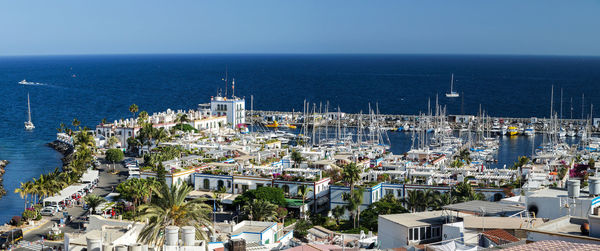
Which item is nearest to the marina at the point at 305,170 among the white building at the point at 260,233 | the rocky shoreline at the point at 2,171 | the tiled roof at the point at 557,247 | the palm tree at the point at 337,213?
the palm tree at the point at 337,213

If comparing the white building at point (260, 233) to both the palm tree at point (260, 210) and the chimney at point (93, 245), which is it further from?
Result: the chimney at point (93, 245)

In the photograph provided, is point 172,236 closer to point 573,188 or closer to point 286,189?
point 573,188

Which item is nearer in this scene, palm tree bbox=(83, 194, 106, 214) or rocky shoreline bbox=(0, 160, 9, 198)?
palm tree bbox=(83, 194, 106, 214)

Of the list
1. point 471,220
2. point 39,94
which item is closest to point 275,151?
point 471,220

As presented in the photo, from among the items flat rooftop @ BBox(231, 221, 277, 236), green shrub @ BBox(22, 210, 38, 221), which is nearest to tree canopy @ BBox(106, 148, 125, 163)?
green shrub @ BBox(22, 210, 38, 221)

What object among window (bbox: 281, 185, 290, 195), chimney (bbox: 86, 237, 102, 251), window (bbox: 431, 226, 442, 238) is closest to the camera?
chimney (bbox: 86, 237, 102, 251)

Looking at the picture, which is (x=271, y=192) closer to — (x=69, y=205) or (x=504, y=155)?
(x=69, y=205)

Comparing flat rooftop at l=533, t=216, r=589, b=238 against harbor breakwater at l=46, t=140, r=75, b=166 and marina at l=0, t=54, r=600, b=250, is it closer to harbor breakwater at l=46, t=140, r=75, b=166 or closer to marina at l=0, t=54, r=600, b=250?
marina at l=0, t=54, r=600, b=250

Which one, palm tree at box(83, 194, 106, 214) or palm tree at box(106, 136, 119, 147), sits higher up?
palm tree at box(106, 136, 119, 147)

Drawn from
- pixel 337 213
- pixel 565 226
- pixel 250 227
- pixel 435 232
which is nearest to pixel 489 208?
pixel 435 232
